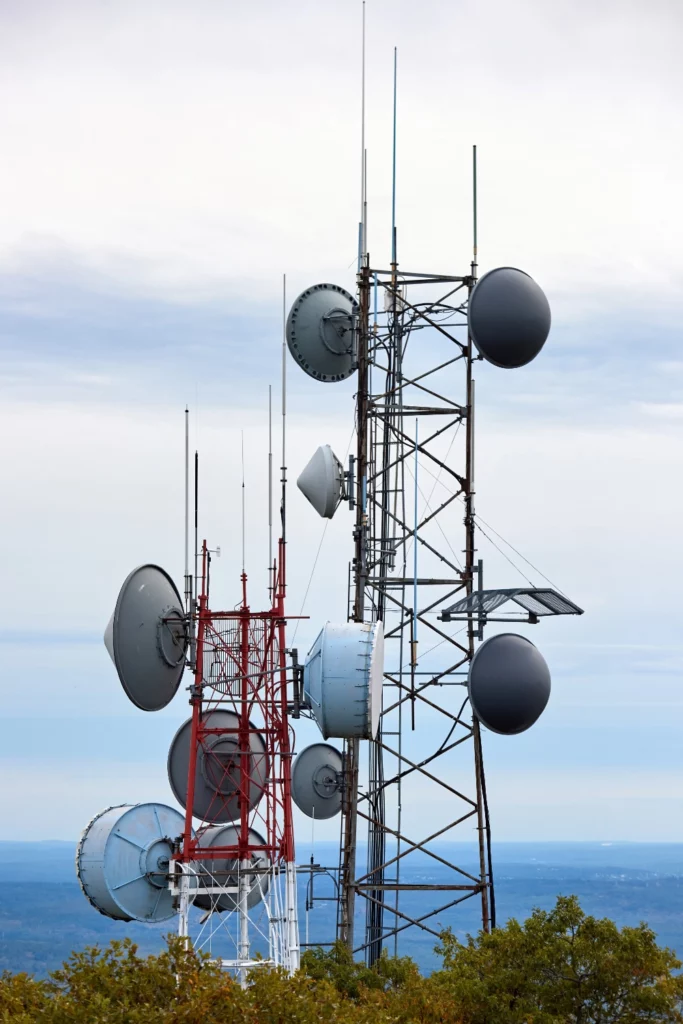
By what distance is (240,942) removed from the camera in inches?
1114

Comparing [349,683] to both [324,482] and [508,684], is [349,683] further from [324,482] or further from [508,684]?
[324,482]

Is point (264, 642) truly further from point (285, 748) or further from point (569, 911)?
point (569, 911)

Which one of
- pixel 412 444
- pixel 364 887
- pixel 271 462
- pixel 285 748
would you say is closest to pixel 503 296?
pixel 412 444

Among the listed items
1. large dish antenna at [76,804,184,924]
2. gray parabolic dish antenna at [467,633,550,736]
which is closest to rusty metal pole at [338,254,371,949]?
large dish antenna at [76,804,184,924]

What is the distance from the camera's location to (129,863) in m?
27.9

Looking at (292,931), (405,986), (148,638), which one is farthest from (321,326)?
(405,986)

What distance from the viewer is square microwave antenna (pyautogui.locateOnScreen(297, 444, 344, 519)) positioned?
2823 centimetres

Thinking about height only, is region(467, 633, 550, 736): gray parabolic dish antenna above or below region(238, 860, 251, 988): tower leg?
above

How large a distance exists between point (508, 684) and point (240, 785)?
20.3 ft

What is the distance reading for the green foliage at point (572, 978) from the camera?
2444 cm

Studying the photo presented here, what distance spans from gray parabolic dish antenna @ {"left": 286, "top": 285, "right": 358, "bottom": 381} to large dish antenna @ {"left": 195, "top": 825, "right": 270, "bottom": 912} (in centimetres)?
838

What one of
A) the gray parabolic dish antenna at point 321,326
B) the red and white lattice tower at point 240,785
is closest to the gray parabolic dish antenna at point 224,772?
the red and white lattice tower at point 240,785

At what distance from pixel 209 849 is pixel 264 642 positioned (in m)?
3.58

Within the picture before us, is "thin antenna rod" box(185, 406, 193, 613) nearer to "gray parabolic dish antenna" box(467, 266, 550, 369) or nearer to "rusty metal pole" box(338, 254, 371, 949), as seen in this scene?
"rusty metal pole" box(338, 254, 371, 949)
